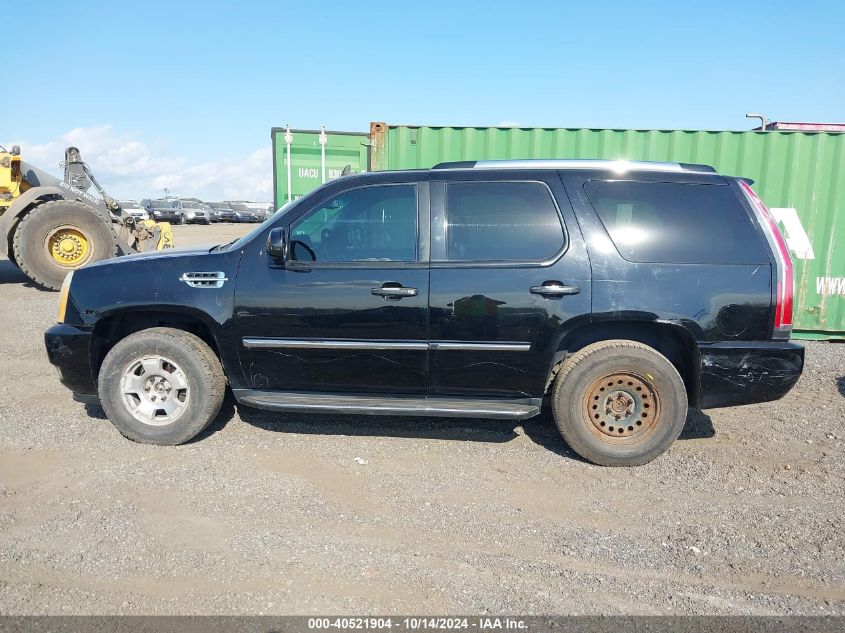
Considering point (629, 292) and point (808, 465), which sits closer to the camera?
point (629, 292)

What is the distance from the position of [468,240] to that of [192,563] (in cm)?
244

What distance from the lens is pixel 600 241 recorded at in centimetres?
A: 383

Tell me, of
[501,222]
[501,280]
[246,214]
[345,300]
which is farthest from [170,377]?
[246,214]

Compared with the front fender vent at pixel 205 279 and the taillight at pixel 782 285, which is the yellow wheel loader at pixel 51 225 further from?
the taillight at pixel 782 285

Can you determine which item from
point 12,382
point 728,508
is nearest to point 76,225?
point 12,382

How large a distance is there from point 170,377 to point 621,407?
3089mm

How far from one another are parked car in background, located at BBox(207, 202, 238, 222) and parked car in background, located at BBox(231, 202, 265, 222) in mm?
339

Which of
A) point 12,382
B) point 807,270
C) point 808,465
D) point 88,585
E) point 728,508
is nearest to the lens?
point 88,585

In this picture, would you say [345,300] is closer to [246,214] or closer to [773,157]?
[773,157]

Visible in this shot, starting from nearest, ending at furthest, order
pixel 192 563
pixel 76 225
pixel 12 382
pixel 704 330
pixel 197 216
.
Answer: pixel 192 563 → pixel 704 330 → pixel 12 382 → pixel 76 225 → pixel 197 216

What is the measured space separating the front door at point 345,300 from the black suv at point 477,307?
13 millimetres

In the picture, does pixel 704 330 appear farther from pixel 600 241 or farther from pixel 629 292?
pixel 600 241

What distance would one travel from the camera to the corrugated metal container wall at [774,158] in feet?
24.8

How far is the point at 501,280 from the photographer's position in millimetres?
3807
